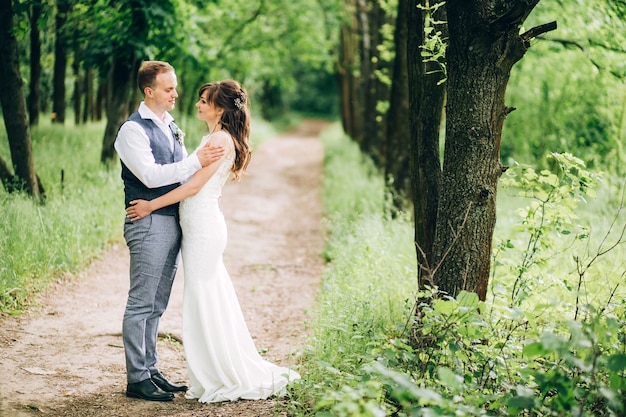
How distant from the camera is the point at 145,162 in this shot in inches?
170

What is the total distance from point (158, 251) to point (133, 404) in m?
1.13

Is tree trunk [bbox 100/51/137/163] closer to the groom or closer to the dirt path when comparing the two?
the dirt path

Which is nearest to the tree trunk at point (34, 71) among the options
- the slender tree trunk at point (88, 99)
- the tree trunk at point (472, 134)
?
the slender tree trunk at point (88, 99)

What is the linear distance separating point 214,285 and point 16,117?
5.40 meters

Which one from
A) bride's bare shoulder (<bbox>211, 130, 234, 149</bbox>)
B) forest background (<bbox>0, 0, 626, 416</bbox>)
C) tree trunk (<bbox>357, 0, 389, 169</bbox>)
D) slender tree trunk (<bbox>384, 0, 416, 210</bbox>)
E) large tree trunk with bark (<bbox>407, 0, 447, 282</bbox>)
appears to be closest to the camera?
forest background (<bbox>0, 0, 626, 416</bbox>)

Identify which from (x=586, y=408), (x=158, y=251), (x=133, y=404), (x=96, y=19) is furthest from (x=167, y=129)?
(x=96, y=19)

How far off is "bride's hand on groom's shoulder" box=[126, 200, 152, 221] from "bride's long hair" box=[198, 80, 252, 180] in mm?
737

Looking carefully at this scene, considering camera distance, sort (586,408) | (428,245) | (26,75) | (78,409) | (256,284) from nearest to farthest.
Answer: (586,408) → (78,409) → (428,245) → (256,284) → (26,75)

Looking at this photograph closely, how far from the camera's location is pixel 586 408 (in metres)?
3.72

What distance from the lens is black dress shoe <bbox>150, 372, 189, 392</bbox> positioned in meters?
4.75

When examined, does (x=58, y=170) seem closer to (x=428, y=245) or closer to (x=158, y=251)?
(x=158, y=251)

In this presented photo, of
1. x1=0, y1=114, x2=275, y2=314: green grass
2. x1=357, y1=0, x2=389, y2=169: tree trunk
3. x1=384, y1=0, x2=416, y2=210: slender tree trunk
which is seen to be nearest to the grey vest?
x1=0, y1=114, x2=275, y2=314: green grass

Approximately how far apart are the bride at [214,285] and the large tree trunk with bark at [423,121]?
1602mm

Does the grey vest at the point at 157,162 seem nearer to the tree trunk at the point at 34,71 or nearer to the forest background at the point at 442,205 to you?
the forest background at the point at 442,205
